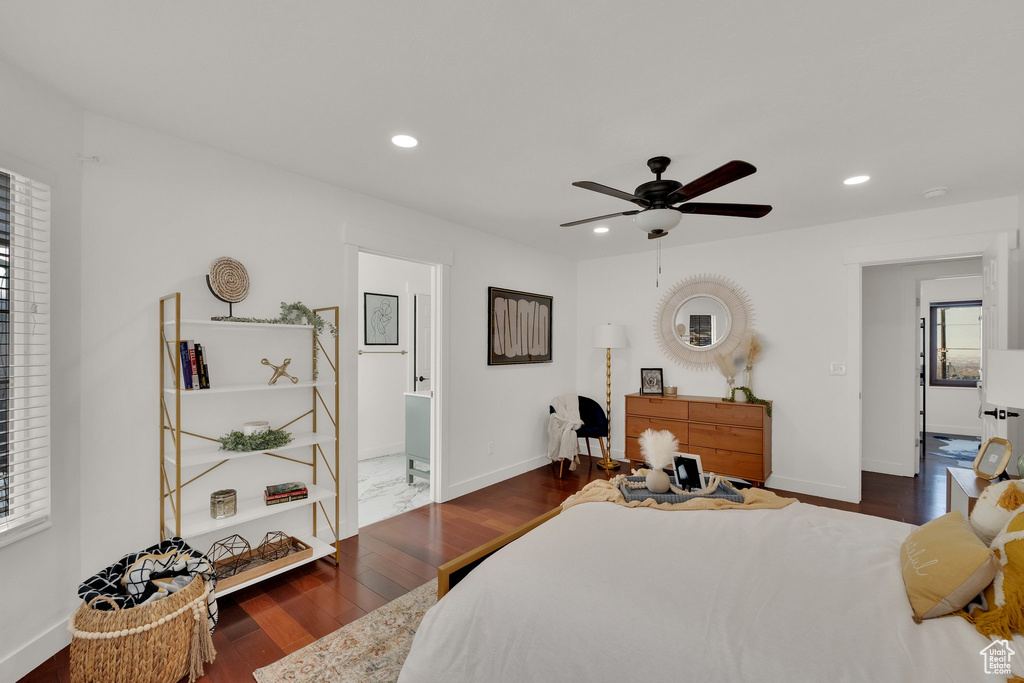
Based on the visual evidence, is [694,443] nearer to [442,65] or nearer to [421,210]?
[421,210]

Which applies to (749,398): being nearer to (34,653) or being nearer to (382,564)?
(382,564)

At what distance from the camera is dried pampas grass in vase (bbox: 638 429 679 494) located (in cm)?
251

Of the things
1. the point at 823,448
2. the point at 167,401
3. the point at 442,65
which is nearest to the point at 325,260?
the point at 167,401

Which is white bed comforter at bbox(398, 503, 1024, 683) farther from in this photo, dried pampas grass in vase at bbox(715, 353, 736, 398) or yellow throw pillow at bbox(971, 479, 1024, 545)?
dried pampas grass in vase at bbox(715, 353, 736, 398)

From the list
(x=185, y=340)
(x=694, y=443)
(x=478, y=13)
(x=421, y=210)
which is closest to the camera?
(x=478, y=13)

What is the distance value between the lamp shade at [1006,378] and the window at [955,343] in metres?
5.97

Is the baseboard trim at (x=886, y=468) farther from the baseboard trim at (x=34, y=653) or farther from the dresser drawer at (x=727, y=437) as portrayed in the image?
the baseboard trim at (x=34, y=653)

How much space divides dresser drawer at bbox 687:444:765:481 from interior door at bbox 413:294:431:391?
115 inches

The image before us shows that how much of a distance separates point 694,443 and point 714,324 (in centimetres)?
126

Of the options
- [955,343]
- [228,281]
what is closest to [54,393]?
[228,281]

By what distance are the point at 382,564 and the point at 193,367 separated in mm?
1628

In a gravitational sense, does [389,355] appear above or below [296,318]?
below

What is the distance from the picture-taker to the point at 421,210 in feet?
12.8

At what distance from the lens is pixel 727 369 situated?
4766mm
